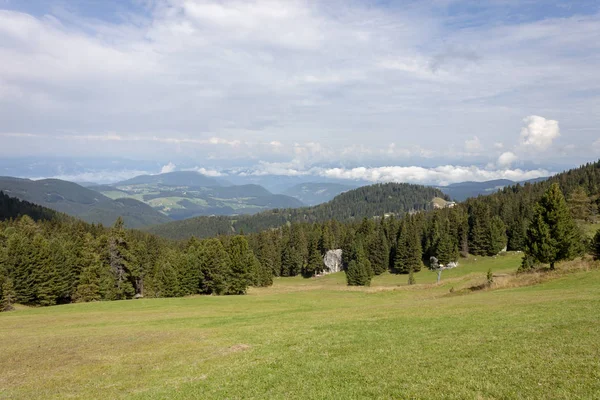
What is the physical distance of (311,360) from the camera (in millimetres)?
17531

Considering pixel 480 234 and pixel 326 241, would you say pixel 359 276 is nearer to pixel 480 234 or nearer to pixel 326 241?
pixel 326 241

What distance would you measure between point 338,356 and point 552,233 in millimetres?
44842

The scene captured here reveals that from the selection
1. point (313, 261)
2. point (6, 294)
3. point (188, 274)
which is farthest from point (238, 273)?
point (313, 261)

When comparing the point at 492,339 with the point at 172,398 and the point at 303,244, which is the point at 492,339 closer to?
the point at 172,398

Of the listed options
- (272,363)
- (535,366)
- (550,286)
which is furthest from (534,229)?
(272,363)

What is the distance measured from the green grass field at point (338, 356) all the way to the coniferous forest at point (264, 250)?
1027 inches

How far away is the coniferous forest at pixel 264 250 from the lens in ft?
185

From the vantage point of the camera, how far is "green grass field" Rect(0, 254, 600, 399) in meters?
12.5

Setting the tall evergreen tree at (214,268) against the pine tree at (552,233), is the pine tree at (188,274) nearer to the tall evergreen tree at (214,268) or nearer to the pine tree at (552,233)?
the tall evergreen tree at (214,268)

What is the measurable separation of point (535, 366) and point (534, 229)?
43.9 meters

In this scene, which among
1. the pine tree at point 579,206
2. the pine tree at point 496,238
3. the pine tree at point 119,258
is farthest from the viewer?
the pine tree at point 496,238

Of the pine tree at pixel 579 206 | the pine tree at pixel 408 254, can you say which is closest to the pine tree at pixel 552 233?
the pine tree at pixel 579 206

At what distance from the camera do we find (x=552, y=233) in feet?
158

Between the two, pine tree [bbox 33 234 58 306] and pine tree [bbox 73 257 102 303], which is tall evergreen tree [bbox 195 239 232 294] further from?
pine tree [bbox 33 234 58 306]
